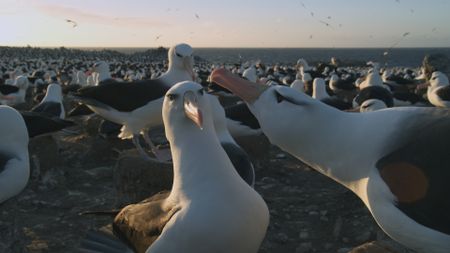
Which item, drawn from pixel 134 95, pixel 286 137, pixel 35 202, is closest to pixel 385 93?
pixel 134 95

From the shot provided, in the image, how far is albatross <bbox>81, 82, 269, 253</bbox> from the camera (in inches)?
116

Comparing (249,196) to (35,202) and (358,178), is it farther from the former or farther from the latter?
(35,202)

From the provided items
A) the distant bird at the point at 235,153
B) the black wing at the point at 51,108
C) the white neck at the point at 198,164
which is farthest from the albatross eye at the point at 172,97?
the black wing at the point at 51,108

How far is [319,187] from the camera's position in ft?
23.7

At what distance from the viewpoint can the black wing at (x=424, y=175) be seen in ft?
8.67

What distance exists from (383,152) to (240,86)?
115cm

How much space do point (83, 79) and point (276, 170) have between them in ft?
60.0

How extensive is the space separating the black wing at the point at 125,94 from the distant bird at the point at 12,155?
7.93ft

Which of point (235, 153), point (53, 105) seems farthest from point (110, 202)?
point (53, 105)

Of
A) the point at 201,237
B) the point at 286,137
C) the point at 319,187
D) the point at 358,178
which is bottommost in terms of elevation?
the point at 319,187

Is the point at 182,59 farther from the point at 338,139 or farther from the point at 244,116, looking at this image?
the point at 338,139

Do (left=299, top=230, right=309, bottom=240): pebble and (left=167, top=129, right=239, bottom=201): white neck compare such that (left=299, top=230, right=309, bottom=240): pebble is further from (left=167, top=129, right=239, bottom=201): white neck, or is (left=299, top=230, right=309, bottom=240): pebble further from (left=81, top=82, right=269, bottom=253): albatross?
(left=167, top=129, right=239, bottom=201): white neck

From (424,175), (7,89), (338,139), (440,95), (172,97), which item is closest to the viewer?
(424,175)

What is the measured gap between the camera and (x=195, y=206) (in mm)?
3021
